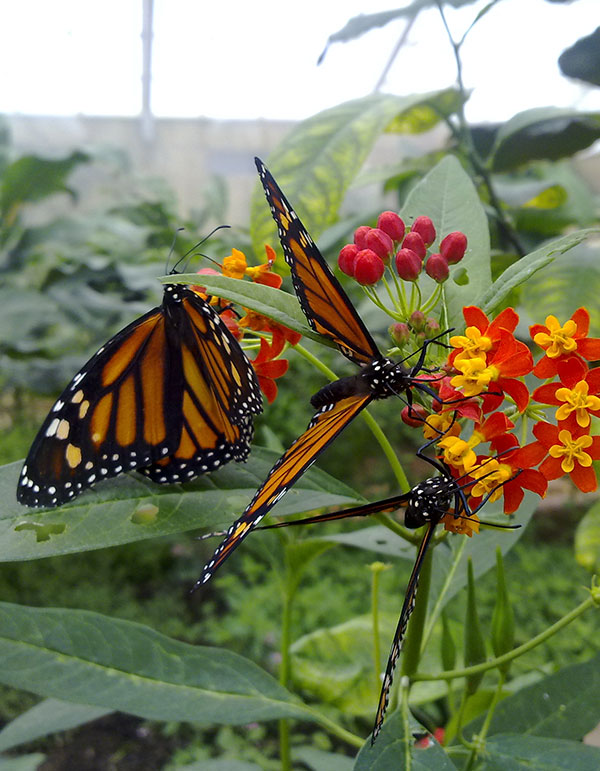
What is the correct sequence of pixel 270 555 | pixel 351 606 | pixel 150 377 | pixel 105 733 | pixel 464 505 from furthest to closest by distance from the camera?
pixel 351 606
pixel 105 733
pixel 270 555
pixel 150 377
pixel 464 505

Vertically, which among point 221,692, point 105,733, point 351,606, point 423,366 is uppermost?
point 423,366

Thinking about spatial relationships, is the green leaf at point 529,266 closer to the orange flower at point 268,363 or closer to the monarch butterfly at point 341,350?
the monarch butterfly at point 341,350

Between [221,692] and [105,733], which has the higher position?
[221,692]

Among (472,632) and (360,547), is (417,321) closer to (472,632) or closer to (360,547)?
(472,632)

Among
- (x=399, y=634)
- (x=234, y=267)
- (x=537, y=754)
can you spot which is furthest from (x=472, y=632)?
(x=234, y=267)

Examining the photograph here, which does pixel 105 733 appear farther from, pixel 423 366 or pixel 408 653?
pixel 423 366

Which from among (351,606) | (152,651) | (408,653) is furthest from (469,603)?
(351,606)
